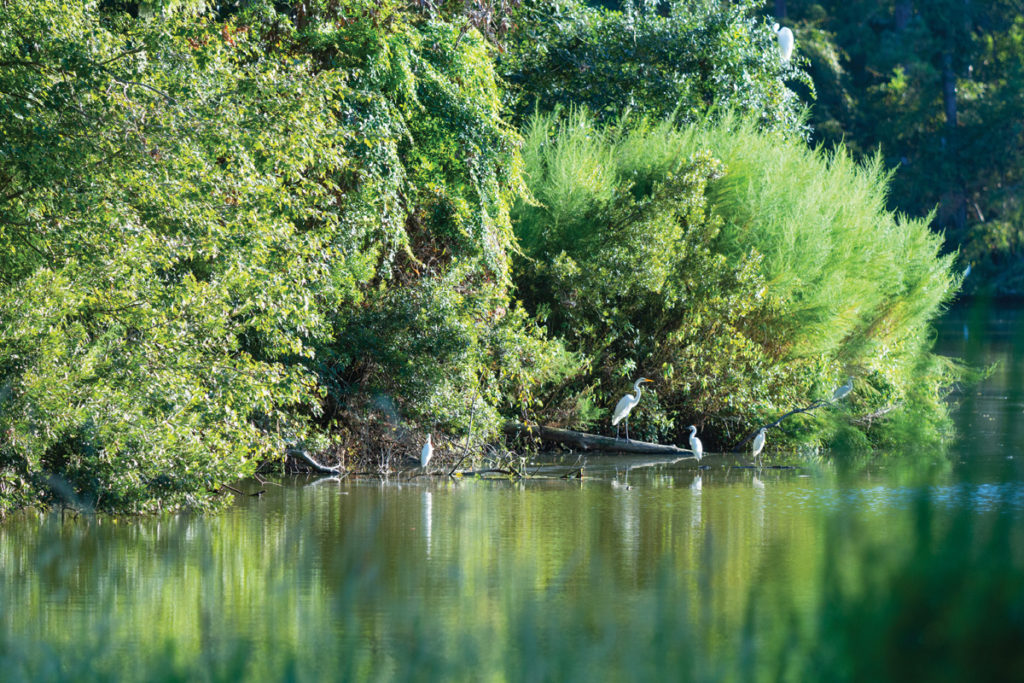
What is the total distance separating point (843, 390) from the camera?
58.3 ft

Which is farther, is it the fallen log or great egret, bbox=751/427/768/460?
the fallen log

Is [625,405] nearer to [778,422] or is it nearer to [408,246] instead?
[778,422]

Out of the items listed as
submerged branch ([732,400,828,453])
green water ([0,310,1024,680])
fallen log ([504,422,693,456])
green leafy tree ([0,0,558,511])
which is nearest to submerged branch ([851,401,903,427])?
submerged branch ([732,400,828,453])

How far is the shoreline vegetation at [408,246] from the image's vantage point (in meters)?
11.2

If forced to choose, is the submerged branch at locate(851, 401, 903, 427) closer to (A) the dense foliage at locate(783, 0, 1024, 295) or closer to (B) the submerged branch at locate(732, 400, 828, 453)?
(B) the submerged branch at locate(732, 400, 828, 453)

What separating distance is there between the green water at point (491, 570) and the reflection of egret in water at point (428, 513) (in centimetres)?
3

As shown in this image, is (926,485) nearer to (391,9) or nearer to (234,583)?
(234,583)

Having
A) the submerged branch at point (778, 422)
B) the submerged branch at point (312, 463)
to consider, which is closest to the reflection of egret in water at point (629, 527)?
the submerged branch at point (312, 463)

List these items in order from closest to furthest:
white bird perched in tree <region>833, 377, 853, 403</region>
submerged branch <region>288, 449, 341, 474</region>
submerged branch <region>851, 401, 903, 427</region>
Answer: submerged branch <region>288, 449, 341, 474</region> → submerged branch <region>851, 401, 903, 427</region> → white bird perched in tree <region>833, 377, 853, 403</region>

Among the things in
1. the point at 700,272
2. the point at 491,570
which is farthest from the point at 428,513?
the point at 700,272

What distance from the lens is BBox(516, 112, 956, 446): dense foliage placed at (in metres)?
17.4

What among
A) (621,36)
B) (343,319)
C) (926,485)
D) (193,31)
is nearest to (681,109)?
(621,36)

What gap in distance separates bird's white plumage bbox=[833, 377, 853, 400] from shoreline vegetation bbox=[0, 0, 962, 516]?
290 millimetres

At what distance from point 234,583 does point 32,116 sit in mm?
4201
